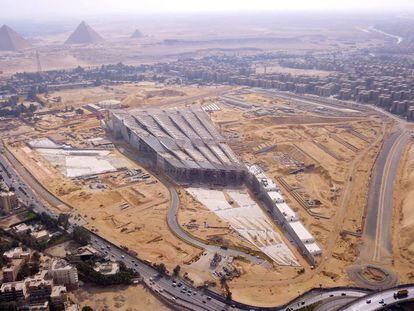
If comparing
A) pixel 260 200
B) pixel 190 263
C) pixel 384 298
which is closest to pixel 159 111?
pixel 260 200

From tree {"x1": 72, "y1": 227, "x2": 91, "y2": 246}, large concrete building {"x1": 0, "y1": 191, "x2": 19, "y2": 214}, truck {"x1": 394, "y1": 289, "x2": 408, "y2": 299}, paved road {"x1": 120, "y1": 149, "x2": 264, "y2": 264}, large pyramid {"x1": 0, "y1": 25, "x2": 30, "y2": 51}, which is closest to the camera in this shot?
truck {"x1": 394, "y1": 289, "x2": 408, "y2": 299}

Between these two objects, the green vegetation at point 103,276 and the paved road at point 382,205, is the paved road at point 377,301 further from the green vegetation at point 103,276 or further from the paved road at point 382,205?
the green vegetation at point 103,276

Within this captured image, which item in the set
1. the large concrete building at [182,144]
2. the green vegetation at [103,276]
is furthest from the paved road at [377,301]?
the large concrete building at [182,144]

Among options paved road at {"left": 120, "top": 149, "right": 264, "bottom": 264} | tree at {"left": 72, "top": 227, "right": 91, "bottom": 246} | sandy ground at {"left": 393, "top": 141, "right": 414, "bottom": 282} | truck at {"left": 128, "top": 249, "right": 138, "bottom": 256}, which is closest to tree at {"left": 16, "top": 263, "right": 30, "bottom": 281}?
tree at {"left": 72, "top": 227, "right": 91, "bottom": 246}

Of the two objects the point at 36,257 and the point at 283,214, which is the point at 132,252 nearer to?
the point at 36,257

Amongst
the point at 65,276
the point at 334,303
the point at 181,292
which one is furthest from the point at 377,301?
the point at 65,276

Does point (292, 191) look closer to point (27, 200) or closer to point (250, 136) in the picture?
point (250, 136)

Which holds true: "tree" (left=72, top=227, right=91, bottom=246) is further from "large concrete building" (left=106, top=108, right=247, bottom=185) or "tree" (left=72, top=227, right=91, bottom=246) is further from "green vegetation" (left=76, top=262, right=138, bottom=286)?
"large concrete building" (left=106, top=108, right=247, bottom=185)
